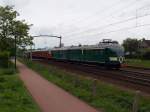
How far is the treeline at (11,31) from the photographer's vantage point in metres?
62.8

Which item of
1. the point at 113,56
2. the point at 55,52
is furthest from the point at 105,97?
the point at 55,52

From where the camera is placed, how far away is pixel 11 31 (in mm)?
64062

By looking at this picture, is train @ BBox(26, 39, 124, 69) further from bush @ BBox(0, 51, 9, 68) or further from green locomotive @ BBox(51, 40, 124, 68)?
bush @ BBox(0, 51, 9, 68)

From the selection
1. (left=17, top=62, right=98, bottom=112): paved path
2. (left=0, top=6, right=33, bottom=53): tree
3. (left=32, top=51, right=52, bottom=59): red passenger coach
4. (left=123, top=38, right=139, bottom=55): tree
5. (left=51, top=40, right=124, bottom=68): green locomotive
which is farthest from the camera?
(left=123, top=38, right=139, bottom=55): tree

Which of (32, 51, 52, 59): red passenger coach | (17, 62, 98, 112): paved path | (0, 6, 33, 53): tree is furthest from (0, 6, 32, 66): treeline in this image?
(17, 62, 98, 112): paved path

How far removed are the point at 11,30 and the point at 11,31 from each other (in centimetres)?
16

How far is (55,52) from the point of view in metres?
80.6

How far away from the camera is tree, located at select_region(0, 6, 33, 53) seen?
62.8m

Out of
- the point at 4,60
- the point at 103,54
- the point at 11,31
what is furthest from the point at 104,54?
the point at 11,31

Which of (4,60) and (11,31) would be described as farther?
(11,31)

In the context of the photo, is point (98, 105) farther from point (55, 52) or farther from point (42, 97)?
point (55, 52)

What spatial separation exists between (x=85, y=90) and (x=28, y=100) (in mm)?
4714

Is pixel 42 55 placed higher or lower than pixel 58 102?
higher

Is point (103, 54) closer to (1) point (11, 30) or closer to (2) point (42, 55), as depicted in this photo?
(1) point (11, 30)
